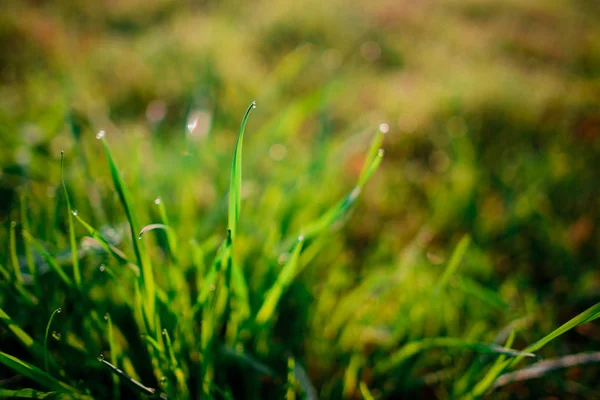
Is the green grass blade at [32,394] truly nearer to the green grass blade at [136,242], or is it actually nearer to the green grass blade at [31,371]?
the green grass blade at [31,371]

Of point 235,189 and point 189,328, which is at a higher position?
point 235,189

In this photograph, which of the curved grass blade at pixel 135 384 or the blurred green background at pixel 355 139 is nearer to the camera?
the curved grass blade at pixel 135 384

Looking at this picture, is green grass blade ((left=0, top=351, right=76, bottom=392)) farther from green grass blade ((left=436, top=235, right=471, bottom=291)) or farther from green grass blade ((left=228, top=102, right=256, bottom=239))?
green grass blade ((left=436, top=235, right=471, bottom=291))

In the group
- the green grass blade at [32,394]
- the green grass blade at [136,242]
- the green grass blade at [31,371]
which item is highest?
the green grass blade at [136,242]

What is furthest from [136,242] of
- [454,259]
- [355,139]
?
[355,139]

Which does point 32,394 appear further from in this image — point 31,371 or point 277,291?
point 277,291

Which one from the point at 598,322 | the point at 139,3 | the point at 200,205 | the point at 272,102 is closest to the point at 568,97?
the point at 598,322

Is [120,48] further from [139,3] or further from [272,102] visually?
[272,102]

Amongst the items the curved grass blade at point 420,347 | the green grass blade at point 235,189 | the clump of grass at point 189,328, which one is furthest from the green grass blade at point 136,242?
the curved grass blade at point 420,347
